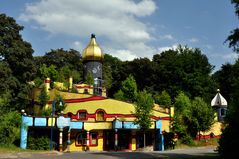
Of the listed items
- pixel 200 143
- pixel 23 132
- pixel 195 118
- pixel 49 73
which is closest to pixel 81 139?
pixel 23 132

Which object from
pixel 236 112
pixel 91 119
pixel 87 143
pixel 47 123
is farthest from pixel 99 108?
pixel 236 112

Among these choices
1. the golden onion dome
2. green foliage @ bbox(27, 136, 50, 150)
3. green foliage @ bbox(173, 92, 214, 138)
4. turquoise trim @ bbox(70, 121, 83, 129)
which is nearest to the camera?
green foliage @ bbox(27, 136, 50, 150)

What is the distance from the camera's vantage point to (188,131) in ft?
141

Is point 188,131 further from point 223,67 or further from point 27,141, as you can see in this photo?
point 223,67

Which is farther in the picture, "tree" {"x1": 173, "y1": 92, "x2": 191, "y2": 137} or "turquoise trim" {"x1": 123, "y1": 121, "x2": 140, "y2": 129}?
"tree" {"x1": 173, "y1": 92, "x2": 191, "y2": 137}

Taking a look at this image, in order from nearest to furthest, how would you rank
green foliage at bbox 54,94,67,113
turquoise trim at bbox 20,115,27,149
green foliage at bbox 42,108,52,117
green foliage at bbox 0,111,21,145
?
1. green foliage at bbox 0,111,21,145
2. turquoise trim at bbox 20,115,27,149
3. green foliage at bbox 42,108,52,117
4. green foliage at bbox 54,94,67,113

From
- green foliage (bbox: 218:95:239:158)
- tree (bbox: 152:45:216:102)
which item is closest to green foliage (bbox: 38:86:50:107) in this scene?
green foliage (bbox: 218:95:239:158)

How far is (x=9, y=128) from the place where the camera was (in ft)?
102

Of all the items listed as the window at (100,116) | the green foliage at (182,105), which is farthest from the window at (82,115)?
the green foliage at (182,105)

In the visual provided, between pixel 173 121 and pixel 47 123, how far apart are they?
13896 millimetres

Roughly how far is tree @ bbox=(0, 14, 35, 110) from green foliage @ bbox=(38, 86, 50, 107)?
6.94ft

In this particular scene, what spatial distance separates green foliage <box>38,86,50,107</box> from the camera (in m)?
39.8

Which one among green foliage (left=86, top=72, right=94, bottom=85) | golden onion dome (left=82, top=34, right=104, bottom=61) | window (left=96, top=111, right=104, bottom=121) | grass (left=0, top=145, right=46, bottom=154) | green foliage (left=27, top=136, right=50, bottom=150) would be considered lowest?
grass (left=0, top=145, right=46, bottom=154)

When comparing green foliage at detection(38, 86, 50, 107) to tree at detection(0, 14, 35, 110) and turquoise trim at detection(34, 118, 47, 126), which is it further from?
turquoise trim at detection(34, 118, 47, 126)
